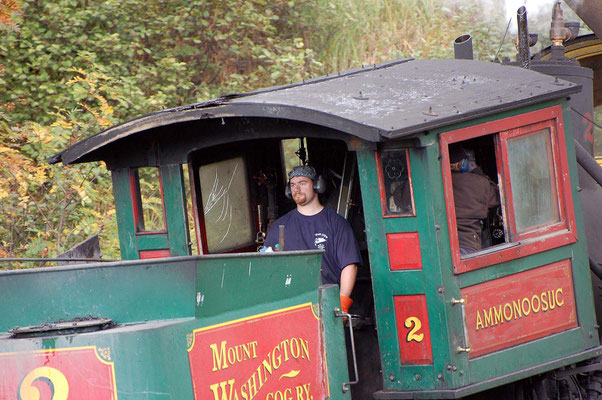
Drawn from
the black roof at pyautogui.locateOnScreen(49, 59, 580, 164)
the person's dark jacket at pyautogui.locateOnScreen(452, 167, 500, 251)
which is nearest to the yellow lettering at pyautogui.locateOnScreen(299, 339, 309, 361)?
the black roof at pyautogui.locateOnScreen(49, 59, 580, 164)

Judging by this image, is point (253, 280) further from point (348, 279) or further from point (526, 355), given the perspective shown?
point (526, 355)

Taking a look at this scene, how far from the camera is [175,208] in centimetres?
584

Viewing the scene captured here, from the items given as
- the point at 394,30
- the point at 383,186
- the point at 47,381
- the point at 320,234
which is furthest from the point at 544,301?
the point at 394,30

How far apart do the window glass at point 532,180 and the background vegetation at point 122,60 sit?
17.9ft

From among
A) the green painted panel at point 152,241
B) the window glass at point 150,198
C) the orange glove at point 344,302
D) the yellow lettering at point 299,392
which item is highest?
the window glass at point 150,198

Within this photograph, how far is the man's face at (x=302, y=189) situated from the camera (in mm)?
5812

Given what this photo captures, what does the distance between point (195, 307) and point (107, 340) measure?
0.40 metres

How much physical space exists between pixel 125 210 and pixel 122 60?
22.3 ft

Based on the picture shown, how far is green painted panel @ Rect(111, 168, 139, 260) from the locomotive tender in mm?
13

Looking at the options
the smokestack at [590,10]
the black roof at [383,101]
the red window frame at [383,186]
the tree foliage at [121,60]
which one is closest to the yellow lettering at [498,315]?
the red window frame at [383,186]

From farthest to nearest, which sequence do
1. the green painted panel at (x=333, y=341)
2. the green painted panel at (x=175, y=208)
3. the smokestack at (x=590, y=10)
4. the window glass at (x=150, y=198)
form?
the window glass at (x=150, y=198), the smokestack at (x=590, y=10), the green painted panel at (x=175, y=208), the green painted panel at (x=333, y=341)

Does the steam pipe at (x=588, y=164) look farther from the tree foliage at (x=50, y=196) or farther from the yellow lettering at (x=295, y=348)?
the tree foliage at (x=50, y=196)

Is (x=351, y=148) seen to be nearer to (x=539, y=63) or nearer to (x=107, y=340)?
(x=107, y=340)

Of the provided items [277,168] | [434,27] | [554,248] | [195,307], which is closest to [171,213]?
[277,168]
